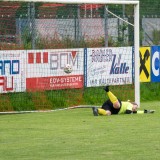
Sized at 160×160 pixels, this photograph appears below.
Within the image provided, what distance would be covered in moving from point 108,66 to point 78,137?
7.88 meters

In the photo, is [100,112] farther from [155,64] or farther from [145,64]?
[155,64]

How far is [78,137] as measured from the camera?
13602 mm

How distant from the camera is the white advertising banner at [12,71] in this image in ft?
62.8

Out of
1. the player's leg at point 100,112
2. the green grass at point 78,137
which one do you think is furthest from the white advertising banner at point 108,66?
the player's leg at point 100,112

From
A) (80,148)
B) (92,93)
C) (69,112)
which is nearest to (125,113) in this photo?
(69,112)

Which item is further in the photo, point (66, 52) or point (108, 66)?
point (108, 66)

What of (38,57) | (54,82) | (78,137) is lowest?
(78,137)

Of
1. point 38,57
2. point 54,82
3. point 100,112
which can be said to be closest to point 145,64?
point 54,82

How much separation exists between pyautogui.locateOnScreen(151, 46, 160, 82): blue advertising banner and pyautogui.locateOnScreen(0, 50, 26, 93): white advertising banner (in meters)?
4.82

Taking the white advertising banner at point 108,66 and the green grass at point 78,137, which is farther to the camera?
the white advertising banner at point 108,66

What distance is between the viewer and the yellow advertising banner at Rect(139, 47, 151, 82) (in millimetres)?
22928

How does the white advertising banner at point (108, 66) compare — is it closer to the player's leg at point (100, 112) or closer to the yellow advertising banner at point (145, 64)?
the yellow advertising banner at point (145, 64)

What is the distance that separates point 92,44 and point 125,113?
3.44 m

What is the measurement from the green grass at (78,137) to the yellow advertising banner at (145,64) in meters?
4.55
